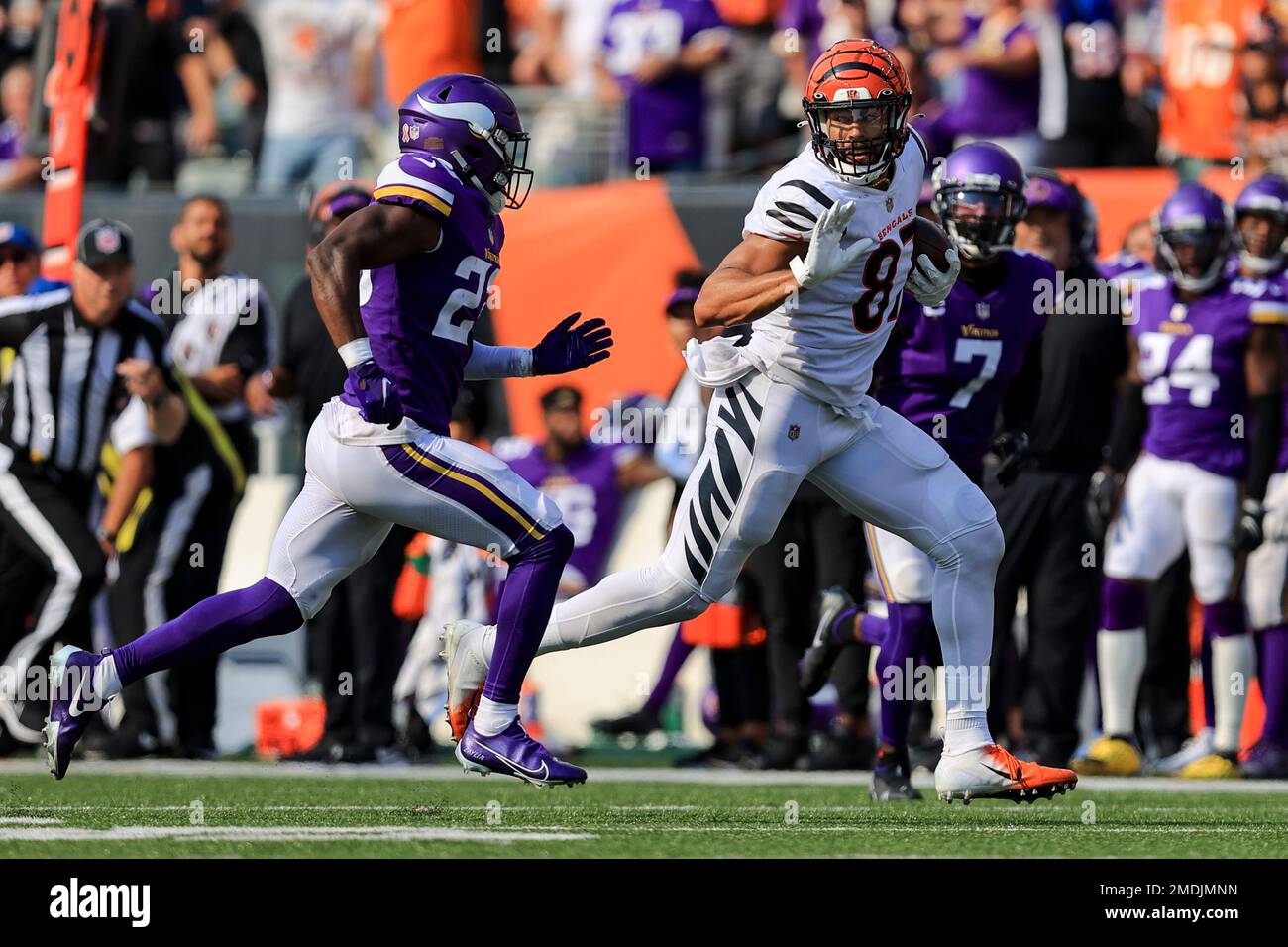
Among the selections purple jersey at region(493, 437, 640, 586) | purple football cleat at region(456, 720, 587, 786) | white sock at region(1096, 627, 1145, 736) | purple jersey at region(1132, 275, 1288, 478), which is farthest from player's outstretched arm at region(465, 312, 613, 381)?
purple jersey at region(493, 437, 640, 586)

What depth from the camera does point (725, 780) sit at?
7.85 metres

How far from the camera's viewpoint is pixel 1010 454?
7.46 metres

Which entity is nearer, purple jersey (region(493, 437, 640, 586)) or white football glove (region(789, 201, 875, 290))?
white football glove (region(789, 201, 875, 290))

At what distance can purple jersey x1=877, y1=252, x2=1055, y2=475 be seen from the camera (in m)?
7.36

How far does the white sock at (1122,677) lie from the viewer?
869 cm

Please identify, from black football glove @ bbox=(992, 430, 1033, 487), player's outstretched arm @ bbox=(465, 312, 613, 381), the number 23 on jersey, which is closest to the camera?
the number 23 on jersey

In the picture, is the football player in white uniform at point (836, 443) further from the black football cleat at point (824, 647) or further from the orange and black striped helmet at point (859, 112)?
the black football cleat at point (824, 647)

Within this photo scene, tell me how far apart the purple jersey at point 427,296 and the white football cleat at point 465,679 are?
61cm

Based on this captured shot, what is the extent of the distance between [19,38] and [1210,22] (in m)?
7.19

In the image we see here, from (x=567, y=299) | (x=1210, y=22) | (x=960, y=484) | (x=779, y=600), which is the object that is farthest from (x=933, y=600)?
(x=1210, y=22)

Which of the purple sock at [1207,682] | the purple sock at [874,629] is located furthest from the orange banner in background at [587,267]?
the purple sock at [874,629]

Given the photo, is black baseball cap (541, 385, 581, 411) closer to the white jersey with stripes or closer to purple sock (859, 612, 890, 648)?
purple sock (859, 612, 890, 648)

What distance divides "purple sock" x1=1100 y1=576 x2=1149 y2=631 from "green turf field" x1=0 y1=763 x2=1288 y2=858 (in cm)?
114

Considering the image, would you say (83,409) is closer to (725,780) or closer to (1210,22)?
(725,780)
